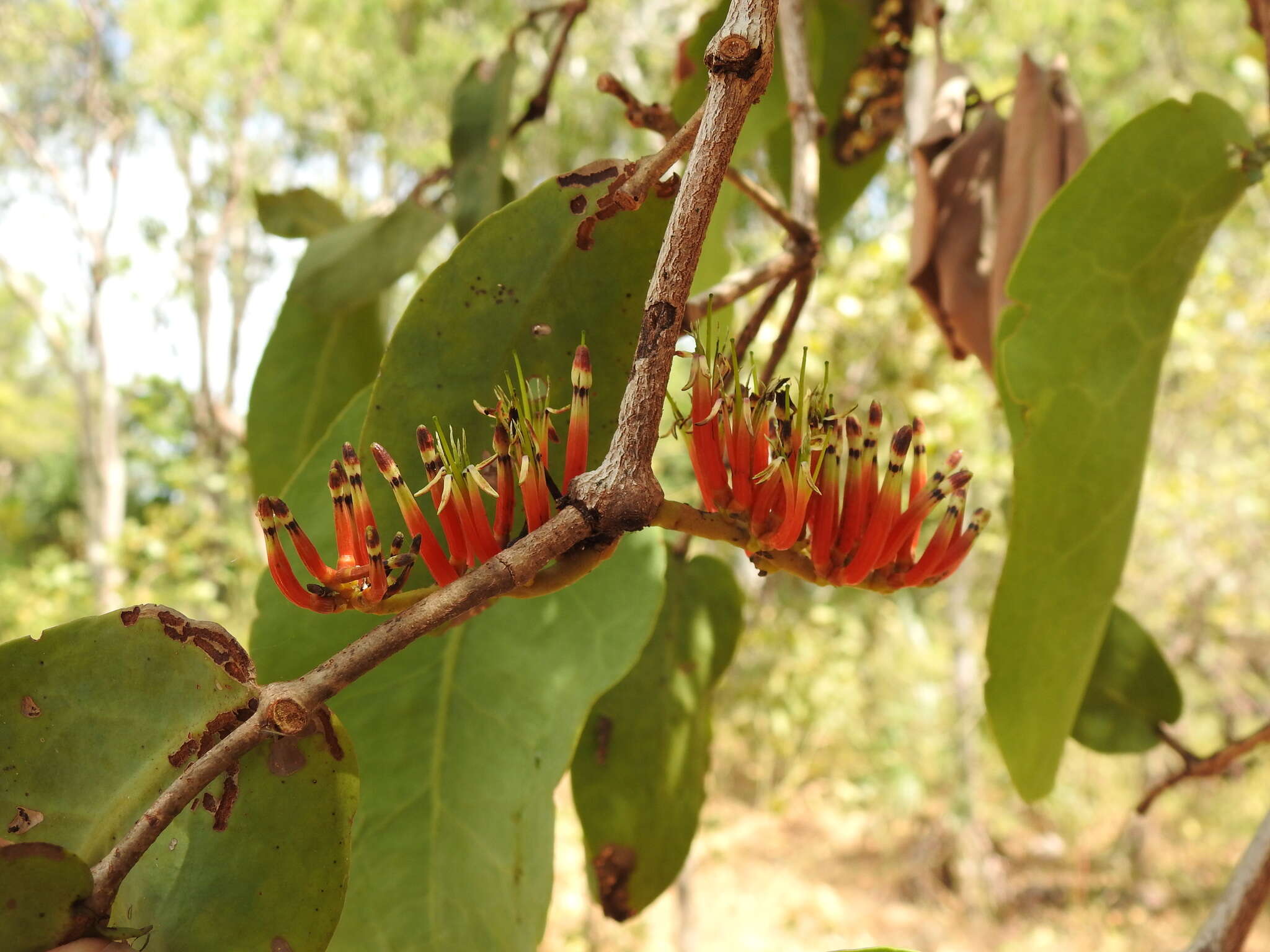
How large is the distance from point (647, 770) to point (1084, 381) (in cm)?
45

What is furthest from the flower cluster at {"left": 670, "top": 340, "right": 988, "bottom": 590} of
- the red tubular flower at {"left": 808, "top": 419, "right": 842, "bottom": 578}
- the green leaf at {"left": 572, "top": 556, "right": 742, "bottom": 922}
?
the green leaf at {"left": 572, "top": 556, "right": 742, "bottom": 922}

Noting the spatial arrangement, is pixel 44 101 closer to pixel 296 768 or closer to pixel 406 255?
pixel 406 255

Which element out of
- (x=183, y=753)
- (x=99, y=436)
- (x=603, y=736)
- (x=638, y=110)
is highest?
(x=99, y=436)

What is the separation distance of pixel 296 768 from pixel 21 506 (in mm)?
9378

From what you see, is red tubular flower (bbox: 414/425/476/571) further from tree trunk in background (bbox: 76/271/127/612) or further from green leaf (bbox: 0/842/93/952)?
tree trunk in background (bbox: 76/271/127/612)

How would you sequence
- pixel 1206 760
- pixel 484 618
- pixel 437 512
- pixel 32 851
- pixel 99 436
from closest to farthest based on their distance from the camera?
pixel 32 851
pixel 437 512
pixel 484 618
pixel 1206 760
pixel 99 436

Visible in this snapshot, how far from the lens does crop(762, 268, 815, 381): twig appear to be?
2.28 ft

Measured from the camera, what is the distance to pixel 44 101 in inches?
337

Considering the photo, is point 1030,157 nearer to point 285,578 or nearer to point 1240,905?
point 1240,905

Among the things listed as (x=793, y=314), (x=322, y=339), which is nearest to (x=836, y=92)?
(x=793, y=314)

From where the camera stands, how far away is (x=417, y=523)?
42 cm

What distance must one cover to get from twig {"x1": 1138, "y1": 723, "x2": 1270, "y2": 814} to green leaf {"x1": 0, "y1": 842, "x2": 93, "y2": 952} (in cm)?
74

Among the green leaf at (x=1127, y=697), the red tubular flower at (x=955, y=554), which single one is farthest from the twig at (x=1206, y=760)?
the red tubular flower at (x=955, y=554)

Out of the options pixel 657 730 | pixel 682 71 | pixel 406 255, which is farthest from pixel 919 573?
pixel 682 71
